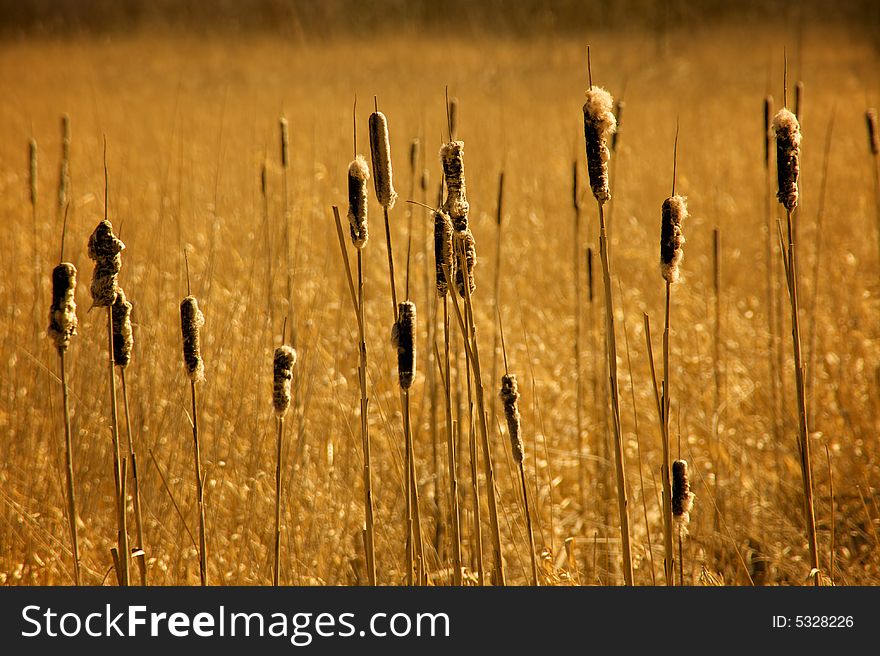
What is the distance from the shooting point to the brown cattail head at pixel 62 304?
80 centimetres

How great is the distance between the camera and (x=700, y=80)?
22.4 ft

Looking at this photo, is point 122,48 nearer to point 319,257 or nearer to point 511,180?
point 511,180

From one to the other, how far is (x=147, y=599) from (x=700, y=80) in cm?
684

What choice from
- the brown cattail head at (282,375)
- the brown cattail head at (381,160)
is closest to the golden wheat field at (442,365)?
the brown cattail head at (282,375)

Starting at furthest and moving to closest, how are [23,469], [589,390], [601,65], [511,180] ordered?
[601,65] < [511,180] < [589,390] < [23,469]

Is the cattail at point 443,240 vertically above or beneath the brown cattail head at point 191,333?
above

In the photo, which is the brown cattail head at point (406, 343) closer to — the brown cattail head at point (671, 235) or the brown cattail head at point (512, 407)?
the brown cattail head at point (512, 407)

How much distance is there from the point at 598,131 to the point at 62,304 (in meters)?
0.57

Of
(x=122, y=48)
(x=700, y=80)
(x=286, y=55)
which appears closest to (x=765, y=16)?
(x=700, y=80)

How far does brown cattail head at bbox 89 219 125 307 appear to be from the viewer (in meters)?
0.82

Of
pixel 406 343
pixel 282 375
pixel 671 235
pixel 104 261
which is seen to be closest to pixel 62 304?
pixel 104 261

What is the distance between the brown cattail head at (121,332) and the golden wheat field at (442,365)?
0.06 metres

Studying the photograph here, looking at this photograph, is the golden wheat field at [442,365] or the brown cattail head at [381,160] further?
the golden wheat field at [442,365]

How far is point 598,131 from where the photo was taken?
2.69ft
